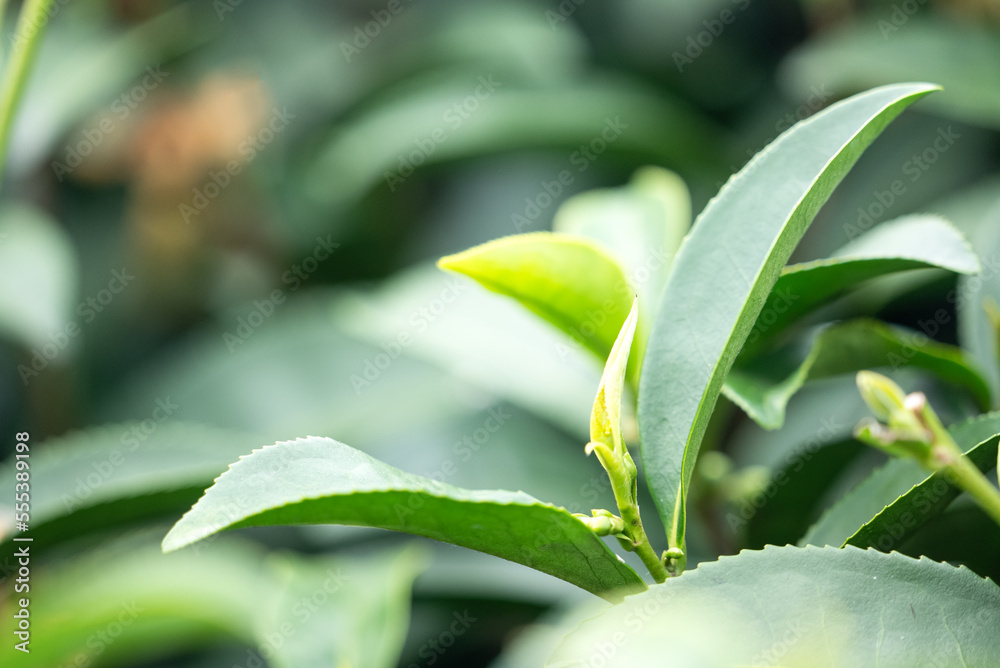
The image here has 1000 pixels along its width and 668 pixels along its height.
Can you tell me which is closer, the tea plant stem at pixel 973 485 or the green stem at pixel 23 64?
the tea plant stem at pixel 973 485

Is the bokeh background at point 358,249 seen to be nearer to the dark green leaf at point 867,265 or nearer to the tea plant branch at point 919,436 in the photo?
the dark green leaf at point 867,265

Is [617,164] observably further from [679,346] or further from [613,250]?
[679,346]

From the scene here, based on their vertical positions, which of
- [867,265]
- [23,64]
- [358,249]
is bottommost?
[358,249]

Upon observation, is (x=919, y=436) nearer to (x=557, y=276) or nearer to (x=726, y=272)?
(x=726, y=272)

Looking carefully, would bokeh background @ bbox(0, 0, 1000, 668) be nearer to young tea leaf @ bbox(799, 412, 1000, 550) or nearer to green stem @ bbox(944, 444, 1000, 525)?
young tea leaf @ bbox(799, 412, 1000, 550)

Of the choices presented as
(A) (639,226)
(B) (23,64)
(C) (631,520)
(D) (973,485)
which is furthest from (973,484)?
(B) (23,64)

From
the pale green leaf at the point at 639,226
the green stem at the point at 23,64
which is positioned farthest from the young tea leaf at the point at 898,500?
the green stem at the point at 23,64
